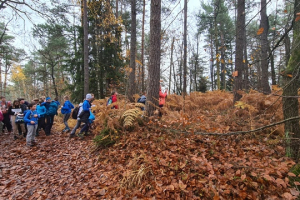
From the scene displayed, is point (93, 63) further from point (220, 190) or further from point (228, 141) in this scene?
point (220, 190)

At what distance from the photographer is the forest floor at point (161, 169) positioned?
9.27 ft

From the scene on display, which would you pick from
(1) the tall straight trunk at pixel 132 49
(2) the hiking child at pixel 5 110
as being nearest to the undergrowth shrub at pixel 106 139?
(1) the tall straight trunk at pixel 132 49

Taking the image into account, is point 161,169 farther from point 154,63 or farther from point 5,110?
point 5,110

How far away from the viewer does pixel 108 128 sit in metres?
5.02

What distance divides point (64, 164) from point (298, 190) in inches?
209

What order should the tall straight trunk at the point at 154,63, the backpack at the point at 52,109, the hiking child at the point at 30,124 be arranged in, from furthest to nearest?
the backpack at the point at 52,109 < the hiking child at the point at 30,124 < the tall straight trunk at the point at 154,63

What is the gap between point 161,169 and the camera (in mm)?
3408

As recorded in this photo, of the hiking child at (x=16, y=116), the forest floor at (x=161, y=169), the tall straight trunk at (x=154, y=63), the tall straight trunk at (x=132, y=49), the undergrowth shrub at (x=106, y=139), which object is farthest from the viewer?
the tall straight trunk at (x=132, y=49)

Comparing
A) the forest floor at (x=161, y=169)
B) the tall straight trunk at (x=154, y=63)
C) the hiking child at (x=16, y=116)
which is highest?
the tall straight trunk at (x=154, y=63)

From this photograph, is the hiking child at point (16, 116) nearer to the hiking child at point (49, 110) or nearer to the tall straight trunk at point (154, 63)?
the hiking child at point (49, 110)

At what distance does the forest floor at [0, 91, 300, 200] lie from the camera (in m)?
2.83

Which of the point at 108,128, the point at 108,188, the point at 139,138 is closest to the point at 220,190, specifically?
the point at 108,188

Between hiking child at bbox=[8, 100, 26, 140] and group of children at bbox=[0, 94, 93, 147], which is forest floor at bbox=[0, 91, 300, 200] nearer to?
group of children at bbox=[0, 94, 93, 147]

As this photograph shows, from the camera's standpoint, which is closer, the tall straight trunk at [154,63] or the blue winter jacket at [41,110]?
the tall straight trunk at [154,63]
